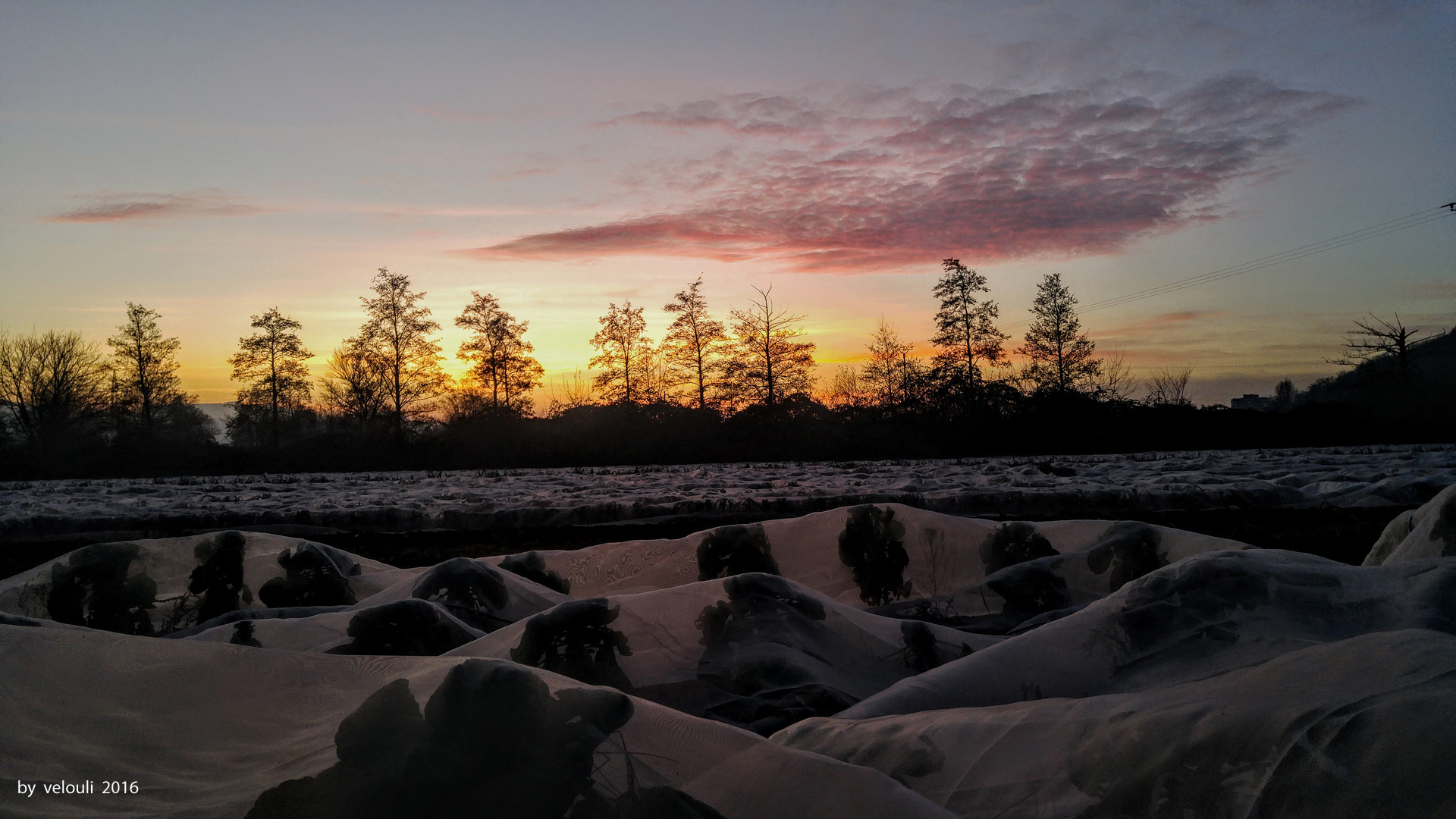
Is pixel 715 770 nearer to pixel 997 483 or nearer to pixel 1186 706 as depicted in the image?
pixel 1186 706

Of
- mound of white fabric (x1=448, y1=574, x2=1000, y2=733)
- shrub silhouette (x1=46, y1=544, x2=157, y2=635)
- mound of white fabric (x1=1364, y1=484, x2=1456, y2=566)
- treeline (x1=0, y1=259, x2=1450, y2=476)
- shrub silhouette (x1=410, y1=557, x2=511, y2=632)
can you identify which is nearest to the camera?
mound of white fabric (x1=448, y1=574, x2=1000, y2=733)

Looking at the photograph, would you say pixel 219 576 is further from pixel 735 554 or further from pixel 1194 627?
pixel 1194 627

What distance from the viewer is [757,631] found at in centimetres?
220

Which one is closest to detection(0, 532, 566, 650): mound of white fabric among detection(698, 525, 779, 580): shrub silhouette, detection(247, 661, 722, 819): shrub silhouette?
detection(698, 525, 779, 580): shrub silhouette

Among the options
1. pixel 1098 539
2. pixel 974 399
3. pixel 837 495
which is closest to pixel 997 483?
pixel 837 495

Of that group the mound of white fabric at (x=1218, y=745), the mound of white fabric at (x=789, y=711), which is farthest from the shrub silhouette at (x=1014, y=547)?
the mound of white fabric at (x=1218, y=745)

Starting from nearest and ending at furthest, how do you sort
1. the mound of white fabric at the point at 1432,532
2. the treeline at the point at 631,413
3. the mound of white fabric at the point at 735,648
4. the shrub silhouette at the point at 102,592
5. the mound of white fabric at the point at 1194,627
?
the mound of white fabric at the point at 1194,627
the mound of white fabric at the point at 735,648
the mound of white fabric at the point at 1432,532
the shrub silhouette at the point at 102,592
the treeline at the point at 631,413

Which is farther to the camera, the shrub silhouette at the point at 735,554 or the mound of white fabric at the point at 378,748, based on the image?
the shrub silhouette at the point at 735,554

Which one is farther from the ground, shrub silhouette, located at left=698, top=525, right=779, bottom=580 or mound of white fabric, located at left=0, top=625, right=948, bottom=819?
mound of white fabric, located at left=0, top=625, right=948, bottom=819

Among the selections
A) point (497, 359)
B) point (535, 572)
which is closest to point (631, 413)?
point (497, 359)

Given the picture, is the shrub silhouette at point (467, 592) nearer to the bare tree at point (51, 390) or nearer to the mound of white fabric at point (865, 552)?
the mound of white fabric at point (865, 552)

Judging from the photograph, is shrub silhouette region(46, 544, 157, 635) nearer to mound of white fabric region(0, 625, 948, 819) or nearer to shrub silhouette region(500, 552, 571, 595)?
shrub silhouette region(500, 552, 571, 595)

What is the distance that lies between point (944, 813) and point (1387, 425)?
125 ft

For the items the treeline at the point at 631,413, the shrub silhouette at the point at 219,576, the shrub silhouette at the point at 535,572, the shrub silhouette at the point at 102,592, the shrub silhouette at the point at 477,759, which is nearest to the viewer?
the shrub silhouette at the point at 477,759
